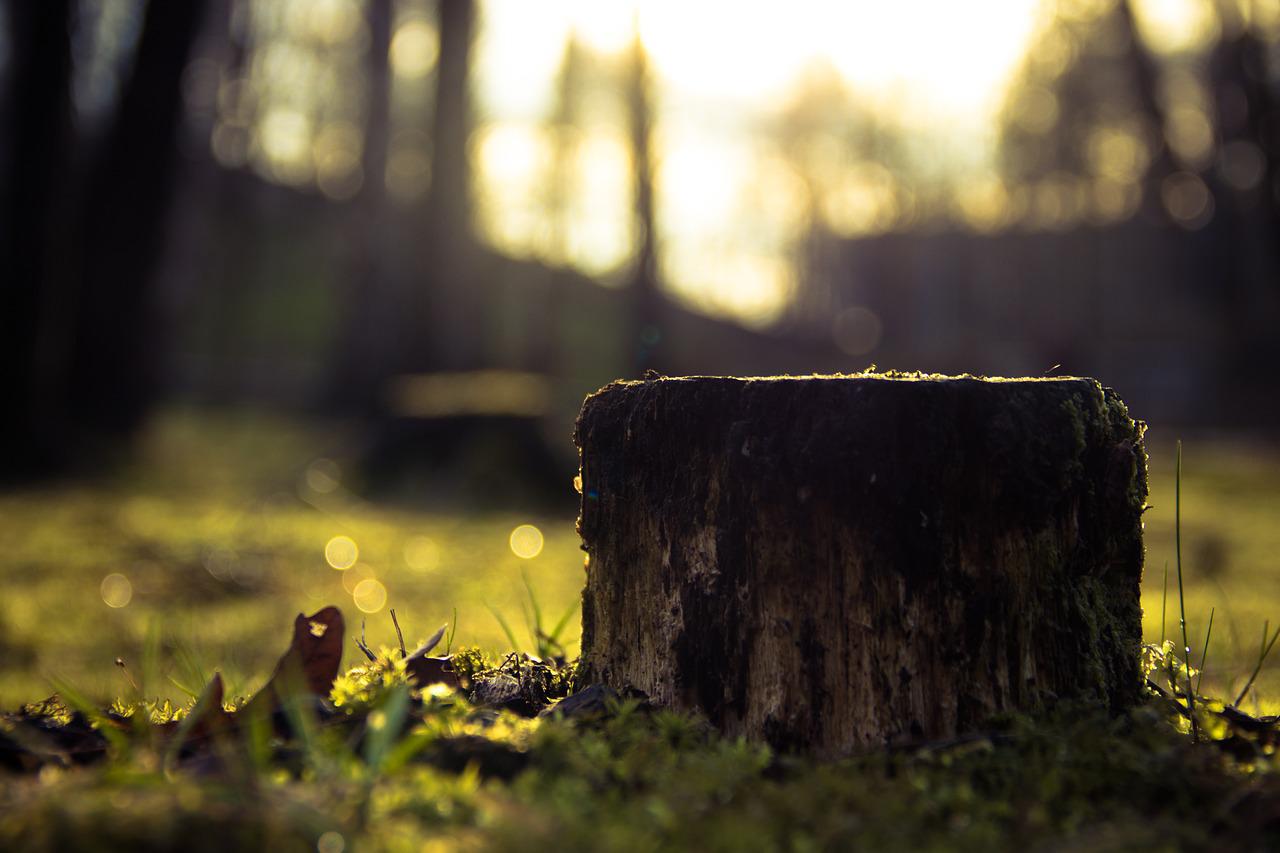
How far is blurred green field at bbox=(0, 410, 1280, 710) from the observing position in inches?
161

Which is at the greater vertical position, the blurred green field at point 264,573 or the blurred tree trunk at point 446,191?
A: the blurred tree trunk at point 446,191

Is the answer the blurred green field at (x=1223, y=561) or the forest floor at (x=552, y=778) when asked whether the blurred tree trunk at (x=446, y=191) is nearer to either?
the blurred green field at (x=1223, y=561)

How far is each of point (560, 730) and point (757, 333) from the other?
1475 inches

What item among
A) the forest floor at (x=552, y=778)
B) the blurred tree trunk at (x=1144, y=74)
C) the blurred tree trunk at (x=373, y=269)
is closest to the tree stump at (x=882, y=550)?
the forest floor at (x=552, y=778)

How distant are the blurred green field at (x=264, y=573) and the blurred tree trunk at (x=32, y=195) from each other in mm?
1404

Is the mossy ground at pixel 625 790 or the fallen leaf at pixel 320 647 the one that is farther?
the fallen leaf at pixel 320 647

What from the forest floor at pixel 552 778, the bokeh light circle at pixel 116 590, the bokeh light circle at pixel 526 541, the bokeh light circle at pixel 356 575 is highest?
the forest floor at pixel 552 778

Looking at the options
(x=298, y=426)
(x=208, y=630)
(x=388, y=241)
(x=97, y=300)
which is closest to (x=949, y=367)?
Result: (x=388, y=241)

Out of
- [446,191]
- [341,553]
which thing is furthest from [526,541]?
[446,191]

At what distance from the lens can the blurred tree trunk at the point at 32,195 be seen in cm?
997

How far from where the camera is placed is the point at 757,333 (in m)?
38.5

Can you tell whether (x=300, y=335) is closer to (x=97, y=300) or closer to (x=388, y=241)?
(x=388, y=241)

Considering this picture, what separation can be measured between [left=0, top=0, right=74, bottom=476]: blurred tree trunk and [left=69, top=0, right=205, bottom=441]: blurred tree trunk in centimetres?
178

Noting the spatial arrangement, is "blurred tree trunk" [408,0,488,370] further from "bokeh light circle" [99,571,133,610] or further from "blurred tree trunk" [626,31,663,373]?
"bokeh light circle" [99,571,133,610]
